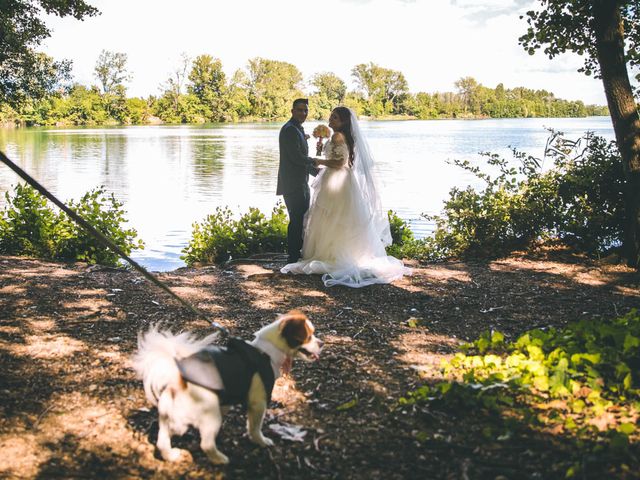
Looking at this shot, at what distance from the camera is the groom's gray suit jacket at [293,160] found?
302 inches

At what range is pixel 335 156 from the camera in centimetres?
759

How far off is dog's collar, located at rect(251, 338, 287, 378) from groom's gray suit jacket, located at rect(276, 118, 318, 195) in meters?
4.94

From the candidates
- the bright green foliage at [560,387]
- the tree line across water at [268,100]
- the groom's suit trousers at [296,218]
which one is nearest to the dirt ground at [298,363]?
the bright green foliage at [560,387]

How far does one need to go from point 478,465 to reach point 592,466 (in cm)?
53

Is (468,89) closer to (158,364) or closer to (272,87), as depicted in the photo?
(272,87)

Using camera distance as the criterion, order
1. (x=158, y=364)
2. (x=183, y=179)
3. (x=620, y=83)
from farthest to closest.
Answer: (x=183, y=179) → (x=620, y=83) → (x=158, y=364)

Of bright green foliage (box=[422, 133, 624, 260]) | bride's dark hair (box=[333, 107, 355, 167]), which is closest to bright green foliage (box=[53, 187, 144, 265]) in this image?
bride's dark hair (box=[333, 107, 355, 167])

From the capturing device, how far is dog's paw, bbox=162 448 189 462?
2916 millimetres

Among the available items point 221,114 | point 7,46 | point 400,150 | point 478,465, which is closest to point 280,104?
point 221,114

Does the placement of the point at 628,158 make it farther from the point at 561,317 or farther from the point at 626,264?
the point at 561,317

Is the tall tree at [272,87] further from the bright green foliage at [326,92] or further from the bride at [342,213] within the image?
the bride at [342,213]

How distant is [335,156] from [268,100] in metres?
93.2

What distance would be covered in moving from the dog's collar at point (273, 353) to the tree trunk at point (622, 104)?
636 centimetres

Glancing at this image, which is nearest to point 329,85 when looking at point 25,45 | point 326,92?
point 326,92
